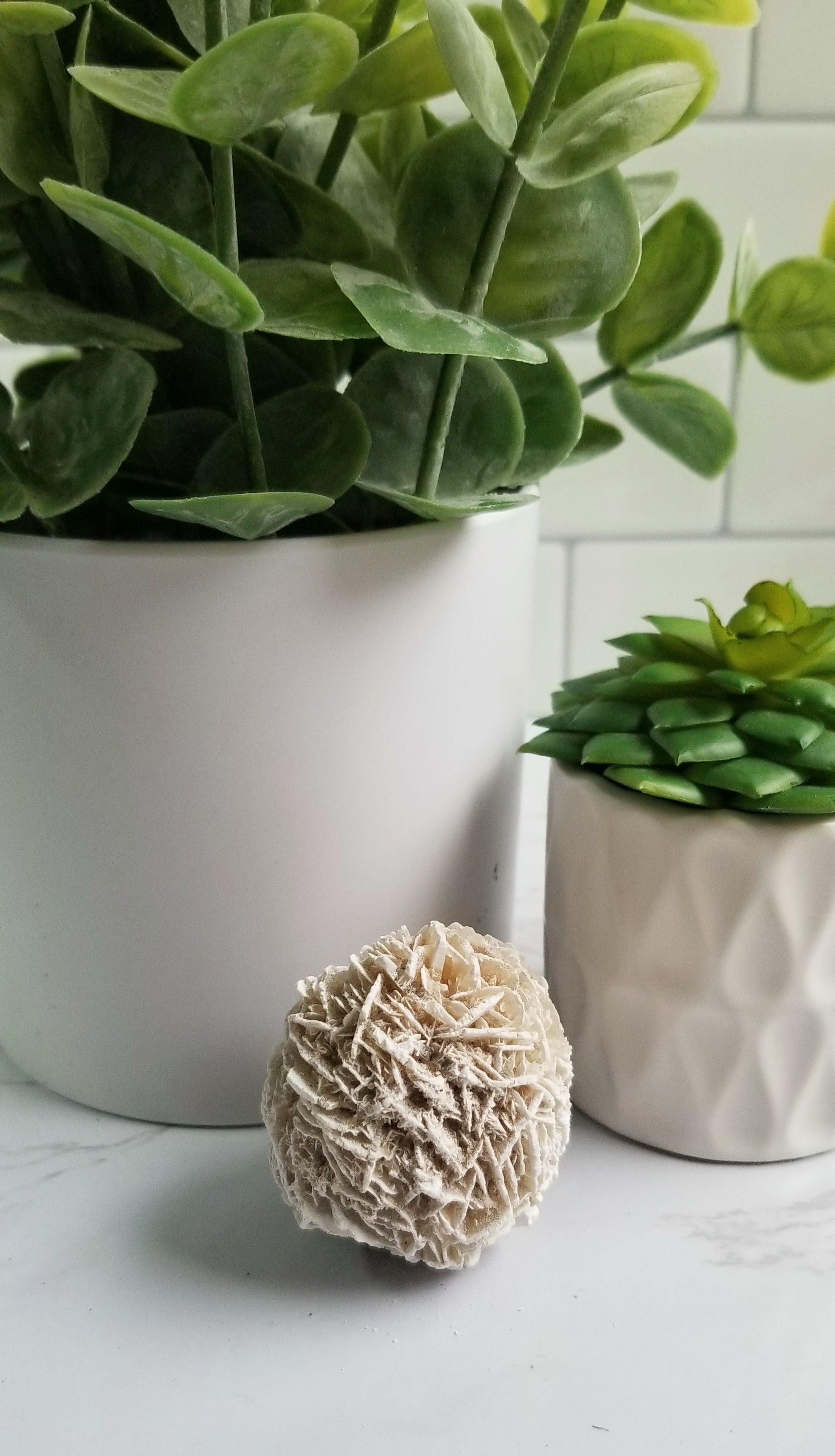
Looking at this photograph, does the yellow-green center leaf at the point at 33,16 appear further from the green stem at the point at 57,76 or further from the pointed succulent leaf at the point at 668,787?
the pointed succulent leaf at the point at 668,787

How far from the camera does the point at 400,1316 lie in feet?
0.90

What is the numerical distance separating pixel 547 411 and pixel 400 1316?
0.72ft

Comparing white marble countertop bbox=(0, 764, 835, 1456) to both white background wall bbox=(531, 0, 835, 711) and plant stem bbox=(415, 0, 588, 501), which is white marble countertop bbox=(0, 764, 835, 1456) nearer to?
plant stem bbox=(415, 0, 588, 501)

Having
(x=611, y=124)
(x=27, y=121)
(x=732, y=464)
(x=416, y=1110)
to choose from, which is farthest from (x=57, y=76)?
(x=732, y=464)

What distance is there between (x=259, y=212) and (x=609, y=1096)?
0.78ft

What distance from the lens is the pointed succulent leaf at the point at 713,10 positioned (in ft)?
0.90

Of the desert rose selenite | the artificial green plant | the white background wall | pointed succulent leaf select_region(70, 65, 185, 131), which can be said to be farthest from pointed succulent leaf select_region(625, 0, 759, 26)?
the white background wall

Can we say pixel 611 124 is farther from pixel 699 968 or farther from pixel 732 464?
pixel 732 464

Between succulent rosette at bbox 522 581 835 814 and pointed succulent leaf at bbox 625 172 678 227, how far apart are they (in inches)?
4.0

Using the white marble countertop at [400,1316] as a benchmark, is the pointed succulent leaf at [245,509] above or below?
above

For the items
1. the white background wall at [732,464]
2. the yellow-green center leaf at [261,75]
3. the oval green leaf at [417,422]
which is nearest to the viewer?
the yellow-green center leaf at [261,75]

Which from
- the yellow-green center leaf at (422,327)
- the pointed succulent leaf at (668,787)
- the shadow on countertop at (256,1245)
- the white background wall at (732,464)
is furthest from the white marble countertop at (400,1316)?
the white background wall at (732,464)

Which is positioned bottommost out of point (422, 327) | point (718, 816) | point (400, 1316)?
point (400, 1316)

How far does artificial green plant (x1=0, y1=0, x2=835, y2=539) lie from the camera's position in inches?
9.3
